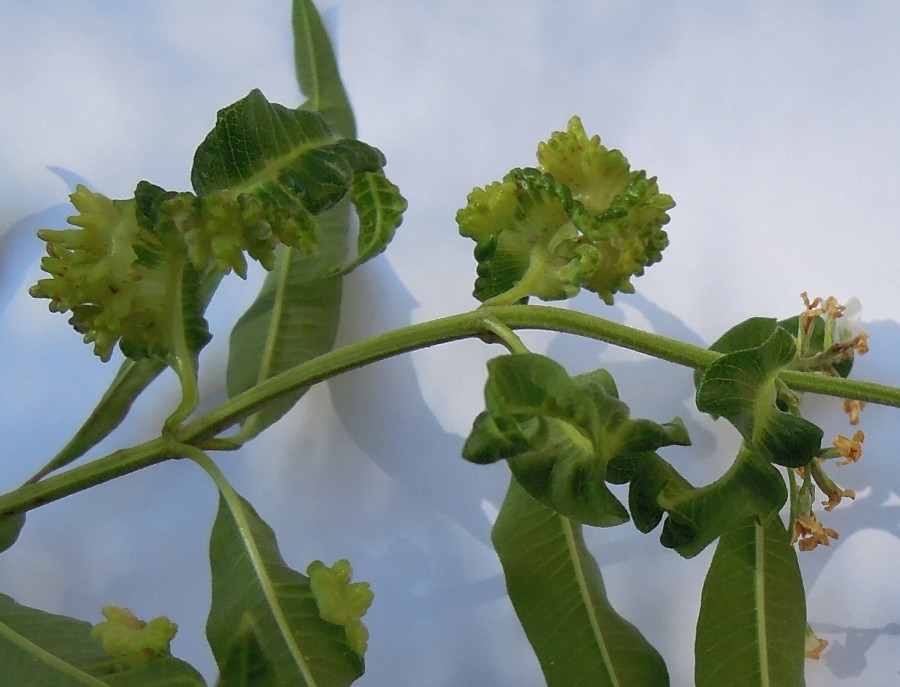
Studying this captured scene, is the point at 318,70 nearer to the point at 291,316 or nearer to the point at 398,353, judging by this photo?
the point at 291,316

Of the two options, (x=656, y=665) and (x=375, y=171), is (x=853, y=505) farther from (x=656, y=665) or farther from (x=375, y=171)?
(x=375, y=171)

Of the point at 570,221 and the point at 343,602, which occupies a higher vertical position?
the point at 570,221

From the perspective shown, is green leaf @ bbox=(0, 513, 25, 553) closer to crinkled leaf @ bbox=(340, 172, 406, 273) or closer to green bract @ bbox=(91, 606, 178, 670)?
green bract @ bbox=(91, 606, 178, 670)

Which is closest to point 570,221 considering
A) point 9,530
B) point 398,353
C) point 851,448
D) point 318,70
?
point 398,353

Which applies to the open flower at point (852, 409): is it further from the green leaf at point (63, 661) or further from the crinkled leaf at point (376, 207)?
the green leaf at point (63, 661)

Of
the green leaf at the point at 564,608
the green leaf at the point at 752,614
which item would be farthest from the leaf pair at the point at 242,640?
the green leaf at the point at 752,614

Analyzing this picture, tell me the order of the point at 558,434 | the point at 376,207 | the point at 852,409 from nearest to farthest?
the point at 558,434
the point at 376,207
the point at 852,409
